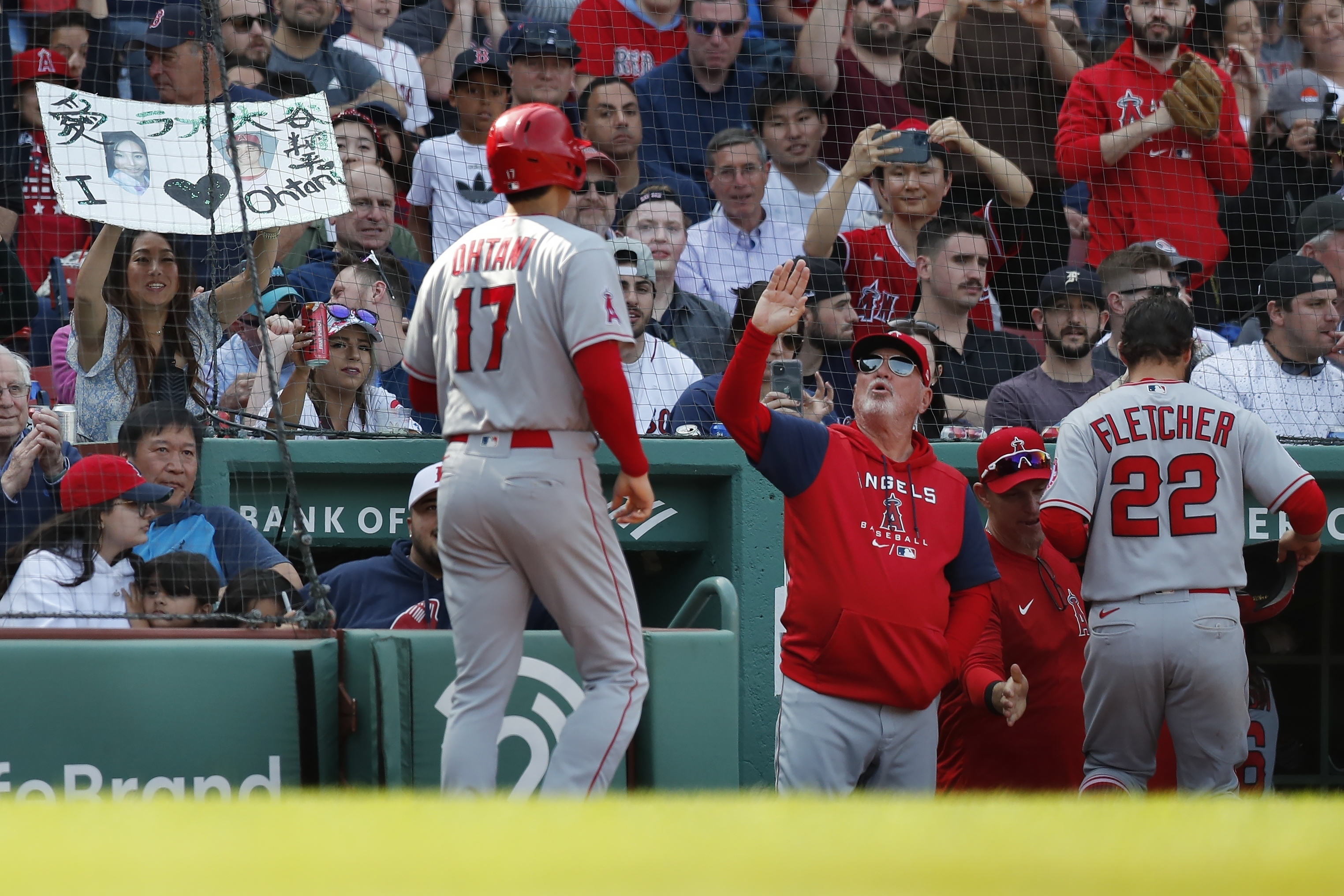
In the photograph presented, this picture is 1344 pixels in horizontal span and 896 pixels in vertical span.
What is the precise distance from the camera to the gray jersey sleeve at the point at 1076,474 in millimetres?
4387

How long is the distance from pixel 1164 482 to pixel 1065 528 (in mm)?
327

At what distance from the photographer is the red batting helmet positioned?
3570 millimetres

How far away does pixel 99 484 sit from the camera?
4438 millimetres

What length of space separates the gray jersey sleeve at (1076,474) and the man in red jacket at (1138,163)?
3.10m

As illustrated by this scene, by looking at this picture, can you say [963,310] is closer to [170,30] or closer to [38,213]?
[170,30]

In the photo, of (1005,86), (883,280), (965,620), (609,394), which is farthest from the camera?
(1005,86)

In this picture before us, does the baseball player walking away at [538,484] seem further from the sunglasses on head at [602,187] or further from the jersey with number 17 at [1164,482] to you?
the sunglasses on head at [602,187]

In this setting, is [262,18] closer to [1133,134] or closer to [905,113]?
[905,113]

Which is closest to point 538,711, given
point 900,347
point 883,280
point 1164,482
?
point 900,347

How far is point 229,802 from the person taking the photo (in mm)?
1707

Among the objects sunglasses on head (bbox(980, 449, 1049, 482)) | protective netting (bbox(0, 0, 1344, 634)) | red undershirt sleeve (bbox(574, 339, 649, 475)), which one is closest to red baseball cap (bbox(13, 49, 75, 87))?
protective netting (bbox(0, 0, 1344, 634))

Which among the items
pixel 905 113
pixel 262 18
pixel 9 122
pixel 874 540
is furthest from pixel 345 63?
pixel 874 540

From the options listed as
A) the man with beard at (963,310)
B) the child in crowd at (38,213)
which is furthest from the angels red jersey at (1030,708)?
the child in crowd at (38,213)

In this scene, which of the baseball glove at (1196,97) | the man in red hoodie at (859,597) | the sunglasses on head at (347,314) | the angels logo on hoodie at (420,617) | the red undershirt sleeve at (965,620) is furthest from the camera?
the baseball glove at (1196,97)
